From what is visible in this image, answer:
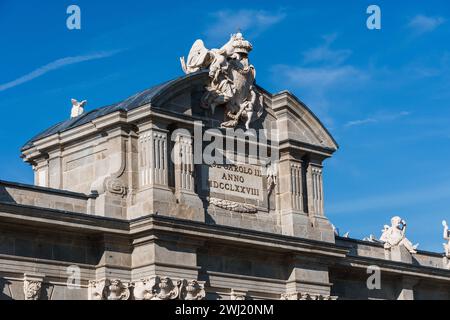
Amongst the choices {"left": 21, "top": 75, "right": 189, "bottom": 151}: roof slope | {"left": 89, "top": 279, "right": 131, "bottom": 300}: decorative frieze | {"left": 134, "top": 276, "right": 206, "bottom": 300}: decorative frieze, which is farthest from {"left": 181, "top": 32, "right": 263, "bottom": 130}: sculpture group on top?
{"left": 89, "top": 279, "right": 131, "bottom": 300}: decorative frieze

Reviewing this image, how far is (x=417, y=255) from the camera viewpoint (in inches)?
1983

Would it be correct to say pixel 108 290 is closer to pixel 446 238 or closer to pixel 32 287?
pixel 32 287

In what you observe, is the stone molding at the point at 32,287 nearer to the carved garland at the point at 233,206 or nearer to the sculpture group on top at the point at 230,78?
the carved garland at the point at 233,206

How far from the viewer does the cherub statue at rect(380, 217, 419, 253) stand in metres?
48.9

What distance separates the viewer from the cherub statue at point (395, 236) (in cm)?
4891

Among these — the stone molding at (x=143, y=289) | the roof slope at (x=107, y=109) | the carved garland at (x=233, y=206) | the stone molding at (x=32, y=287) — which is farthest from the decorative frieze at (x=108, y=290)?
the roof slope at (x=107, y=109)

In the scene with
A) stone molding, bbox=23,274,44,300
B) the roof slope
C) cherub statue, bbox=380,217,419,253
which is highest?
the roof slope

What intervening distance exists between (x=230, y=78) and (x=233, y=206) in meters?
4.25

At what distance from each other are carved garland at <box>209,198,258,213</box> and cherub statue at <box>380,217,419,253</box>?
25.3 feet

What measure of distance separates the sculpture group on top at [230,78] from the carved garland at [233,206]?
259 cm

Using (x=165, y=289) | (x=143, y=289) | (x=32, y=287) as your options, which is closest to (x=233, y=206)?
(x=165, y=289)

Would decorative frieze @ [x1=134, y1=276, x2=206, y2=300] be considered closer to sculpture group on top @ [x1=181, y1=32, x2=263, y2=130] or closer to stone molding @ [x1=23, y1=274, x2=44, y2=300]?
stone molding @ [x1=23, y1=274, x2=44, y2=300]

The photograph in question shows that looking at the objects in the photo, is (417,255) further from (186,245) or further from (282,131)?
(186,245)

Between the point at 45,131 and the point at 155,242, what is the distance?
25.7 ft
